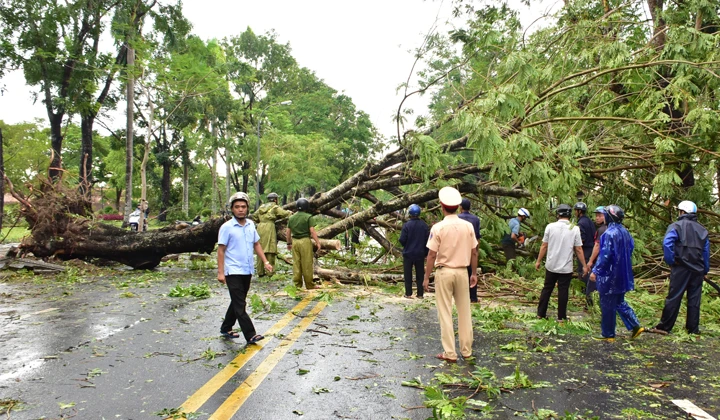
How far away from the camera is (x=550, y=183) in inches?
335

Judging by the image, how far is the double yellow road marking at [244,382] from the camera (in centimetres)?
396

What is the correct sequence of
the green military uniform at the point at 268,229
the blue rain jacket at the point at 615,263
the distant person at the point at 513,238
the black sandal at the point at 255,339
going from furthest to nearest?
the green military uniform at the point at 268,229 < the distant person at the point at 513,238 < the blue rain jacket at the point at 615,263 < the black sandal at the point at 255,339

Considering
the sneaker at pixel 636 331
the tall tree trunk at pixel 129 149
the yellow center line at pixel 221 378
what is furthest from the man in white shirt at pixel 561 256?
the tall tree trunk at pixel 129 149

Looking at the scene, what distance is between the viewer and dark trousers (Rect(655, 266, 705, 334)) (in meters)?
6.77

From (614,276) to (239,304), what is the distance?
14.6ft

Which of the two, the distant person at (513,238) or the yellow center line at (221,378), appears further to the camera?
the distant person at (513,238)

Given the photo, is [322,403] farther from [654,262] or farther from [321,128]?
[321,128]

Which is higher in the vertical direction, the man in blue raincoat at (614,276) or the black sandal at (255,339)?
the man in blue raincoat at (614,276)

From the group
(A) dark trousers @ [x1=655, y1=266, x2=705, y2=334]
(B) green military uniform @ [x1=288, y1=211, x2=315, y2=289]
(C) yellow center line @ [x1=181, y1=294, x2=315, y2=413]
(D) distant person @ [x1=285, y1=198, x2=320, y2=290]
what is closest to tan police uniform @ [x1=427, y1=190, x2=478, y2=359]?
(C) yellow center line @ [x1=181, y1=294, x2=315, y2=413]

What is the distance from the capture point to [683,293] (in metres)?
6.83

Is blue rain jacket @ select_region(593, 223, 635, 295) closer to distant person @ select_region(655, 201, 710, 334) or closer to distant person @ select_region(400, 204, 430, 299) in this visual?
distant person @ select_region(655, 201, 710, 334)

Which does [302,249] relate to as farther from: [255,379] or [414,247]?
[255,379]

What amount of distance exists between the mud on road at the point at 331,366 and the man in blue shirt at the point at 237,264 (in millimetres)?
286

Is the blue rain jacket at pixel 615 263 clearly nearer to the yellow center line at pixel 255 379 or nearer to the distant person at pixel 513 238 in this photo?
the yellow center line at pixel 255 379
